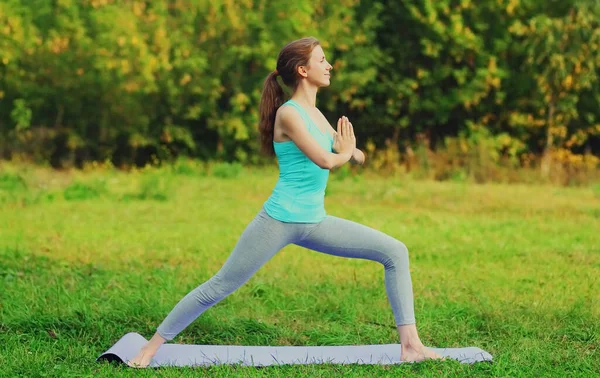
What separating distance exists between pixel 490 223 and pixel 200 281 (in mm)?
5024

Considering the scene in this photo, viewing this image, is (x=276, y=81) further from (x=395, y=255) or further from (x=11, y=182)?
(x=11, y=182)

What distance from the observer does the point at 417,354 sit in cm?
522

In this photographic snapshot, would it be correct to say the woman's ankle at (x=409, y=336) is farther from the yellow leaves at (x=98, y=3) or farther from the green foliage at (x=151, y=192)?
the yellow leaves at (x=98, y=3)

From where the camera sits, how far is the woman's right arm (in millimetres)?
4805

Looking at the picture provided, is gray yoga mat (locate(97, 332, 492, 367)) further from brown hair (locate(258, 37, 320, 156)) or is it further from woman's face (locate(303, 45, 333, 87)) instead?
woman's face (locate(303, 45, 333, 87))

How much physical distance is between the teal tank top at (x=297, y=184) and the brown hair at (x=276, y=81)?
0.11 meters

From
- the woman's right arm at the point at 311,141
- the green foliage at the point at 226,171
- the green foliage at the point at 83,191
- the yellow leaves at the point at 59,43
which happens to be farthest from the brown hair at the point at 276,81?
the yellow leaves at the point at 59,43

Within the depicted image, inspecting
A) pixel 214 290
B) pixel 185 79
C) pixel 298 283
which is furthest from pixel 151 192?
pixel 214 290

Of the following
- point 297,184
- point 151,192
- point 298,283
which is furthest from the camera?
point 151,192

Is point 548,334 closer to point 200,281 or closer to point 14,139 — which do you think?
point 200,281

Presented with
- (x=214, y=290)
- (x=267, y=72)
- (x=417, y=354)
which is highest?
(x=267, y=72)

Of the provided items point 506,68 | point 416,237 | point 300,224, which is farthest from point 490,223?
point 506,68

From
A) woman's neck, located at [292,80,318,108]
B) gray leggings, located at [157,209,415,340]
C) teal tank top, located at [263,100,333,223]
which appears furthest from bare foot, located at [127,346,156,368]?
woman's neck, located at [292,80,318,108]

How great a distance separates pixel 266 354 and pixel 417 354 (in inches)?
38.1
